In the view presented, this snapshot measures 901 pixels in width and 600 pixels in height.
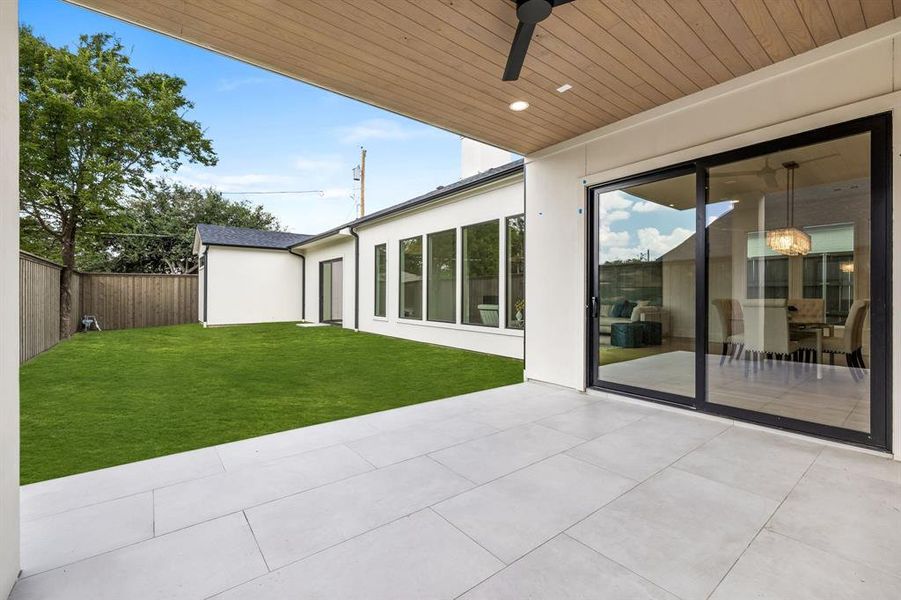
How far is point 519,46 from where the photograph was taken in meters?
2.28

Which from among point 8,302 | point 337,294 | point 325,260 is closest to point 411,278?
point 325,260

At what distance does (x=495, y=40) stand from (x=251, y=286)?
492 inches

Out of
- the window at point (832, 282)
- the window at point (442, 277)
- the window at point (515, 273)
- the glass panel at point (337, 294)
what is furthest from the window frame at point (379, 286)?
the window at point (832, 282)

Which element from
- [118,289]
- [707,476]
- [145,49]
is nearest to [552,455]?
[707,476]

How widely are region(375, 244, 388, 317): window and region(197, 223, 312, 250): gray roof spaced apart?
494 centimetres

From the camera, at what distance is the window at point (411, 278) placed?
8.79 m

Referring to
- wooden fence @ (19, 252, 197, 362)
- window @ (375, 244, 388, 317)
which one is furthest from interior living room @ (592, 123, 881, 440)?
wooden fence @ (19, 252, 197, 362)

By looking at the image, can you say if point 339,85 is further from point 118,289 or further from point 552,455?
point 118,289

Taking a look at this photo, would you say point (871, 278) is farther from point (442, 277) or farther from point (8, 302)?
point (442, 277)

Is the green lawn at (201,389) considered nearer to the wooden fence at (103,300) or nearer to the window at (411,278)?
the wooden fence at (103,300)

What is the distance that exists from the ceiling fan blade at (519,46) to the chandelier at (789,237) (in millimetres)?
2642

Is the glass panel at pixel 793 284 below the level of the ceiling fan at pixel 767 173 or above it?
below

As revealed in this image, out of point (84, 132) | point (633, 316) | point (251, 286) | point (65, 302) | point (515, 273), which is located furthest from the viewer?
point (251, 286)

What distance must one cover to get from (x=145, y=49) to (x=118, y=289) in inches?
281
